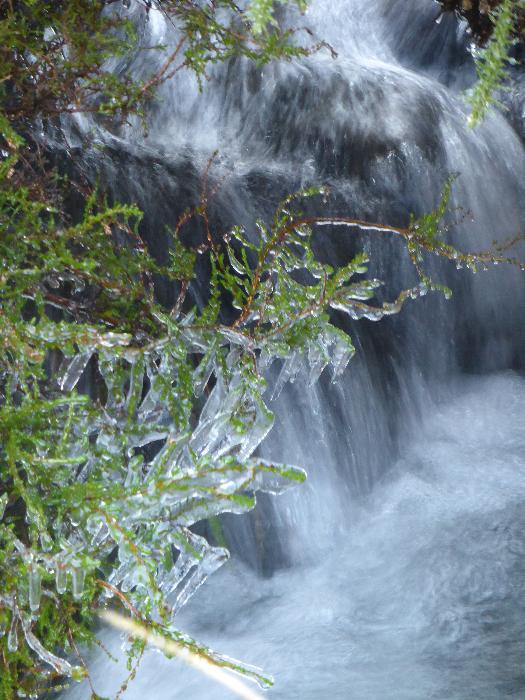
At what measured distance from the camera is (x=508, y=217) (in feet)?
12.8

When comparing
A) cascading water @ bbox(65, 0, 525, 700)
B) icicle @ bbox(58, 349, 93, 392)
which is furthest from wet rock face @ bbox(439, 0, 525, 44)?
icicle @ bbox(58, 349, 93, 392)

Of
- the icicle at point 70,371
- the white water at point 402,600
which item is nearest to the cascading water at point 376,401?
the white water at point 402,600

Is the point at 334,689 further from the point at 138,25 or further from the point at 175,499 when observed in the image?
the point at 138,25

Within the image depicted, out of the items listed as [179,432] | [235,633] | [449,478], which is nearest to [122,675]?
[235,633]

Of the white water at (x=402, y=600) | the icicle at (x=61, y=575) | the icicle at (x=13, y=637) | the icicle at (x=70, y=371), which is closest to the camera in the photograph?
the icicle at (x=61, y=575)

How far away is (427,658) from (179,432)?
1.03 meters

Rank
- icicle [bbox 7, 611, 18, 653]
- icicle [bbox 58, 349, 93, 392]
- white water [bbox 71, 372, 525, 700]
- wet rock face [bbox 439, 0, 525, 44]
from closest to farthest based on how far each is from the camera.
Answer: icicle [bbox 7, 611, 18, 653]
icicle [bbox 58, 349, 93, 392]
white water [bbox 71, 372, 525, 700]
wet rock face [bbox 439, 0, 525, 44]

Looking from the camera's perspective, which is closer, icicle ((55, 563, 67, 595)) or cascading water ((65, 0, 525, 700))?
icicle ((55, 563, 67, 595))

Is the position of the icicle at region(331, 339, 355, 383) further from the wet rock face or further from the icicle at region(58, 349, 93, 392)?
the wet rock face

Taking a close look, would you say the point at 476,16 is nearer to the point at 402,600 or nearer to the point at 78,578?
the point at 402,600

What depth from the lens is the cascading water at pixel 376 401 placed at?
2182 mm

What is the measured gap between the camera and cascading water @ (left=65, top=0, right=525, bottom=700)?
Result: 7.16 ft

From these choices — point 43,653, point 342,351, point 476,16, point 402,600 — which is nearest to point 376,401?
point 402,600

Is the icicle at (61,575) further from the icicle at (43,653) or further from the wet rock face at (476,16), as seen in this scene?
the wet rock face at (476,16)
